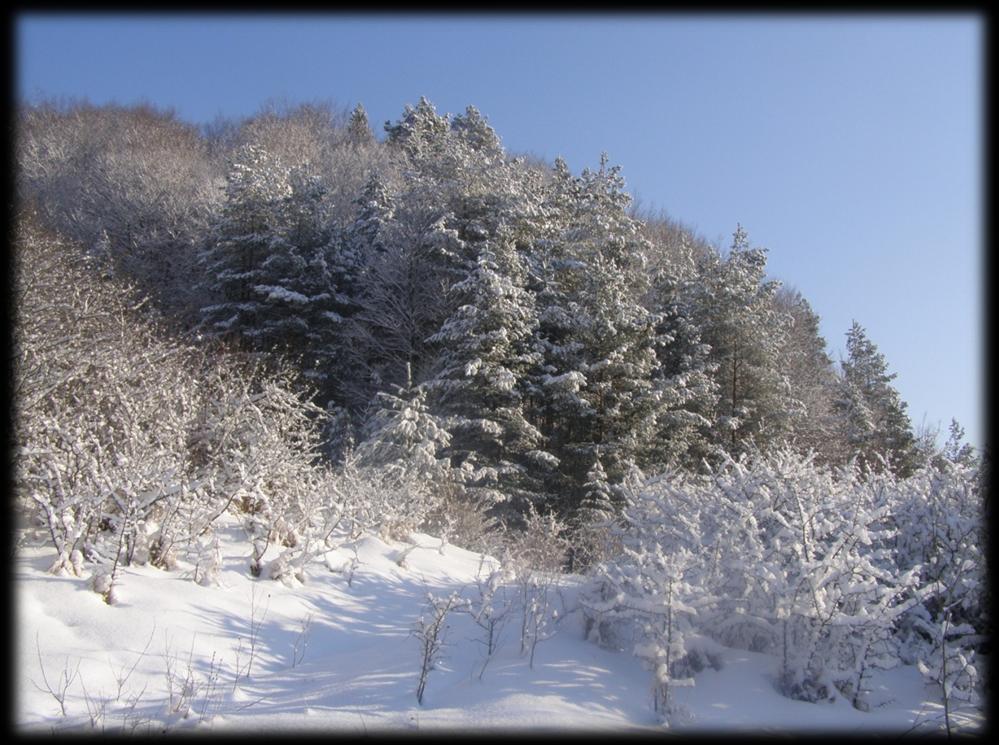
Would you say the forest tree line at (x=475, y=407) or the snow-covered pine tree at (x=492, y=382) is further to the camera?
the snow-covered pine tree at (x=492, y=382)

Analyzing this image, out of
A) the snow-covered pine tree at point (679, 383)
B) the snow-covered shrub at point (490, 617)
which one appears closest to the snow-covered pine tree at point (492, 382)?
the snow-covered pine tree at point (679, 383)

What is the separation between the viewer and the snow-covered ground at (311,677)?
4789mm

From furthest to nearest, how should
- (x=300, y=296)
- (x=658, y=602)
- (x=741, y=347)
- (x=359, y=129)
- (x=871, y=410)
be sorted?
(x=359, y=129), (x=871, y=410), (x=741, y=347), (x=300, y=296), (x=658, y=602)

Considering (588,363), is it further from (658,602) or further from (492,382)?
(658,602)

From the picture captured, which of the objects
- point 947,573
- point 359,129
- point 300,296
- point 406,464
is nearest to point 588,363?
point 406,464

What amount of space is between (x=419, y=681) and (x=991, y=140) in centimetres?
564

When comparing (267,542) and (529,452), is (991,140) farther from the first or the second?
(529,452)

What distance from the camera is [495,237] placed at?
20.6 metres

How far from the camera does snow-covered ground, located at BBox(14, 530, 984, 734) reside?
4.79m


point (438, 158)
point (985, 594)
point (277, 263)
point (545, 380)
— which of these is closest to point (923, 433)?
point (545, 380)

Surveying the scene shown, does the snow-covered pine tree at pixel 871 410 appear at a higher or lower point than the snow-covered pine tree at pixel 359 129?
lower

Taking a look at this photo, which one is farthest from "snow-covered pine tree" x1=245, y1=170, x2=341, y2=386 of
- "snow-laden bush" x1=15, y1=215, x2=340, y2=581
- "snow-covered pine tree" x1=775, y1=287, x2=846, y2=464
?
"snow-covered pine tree" x1=775, y1=287, x2=846, y2=464

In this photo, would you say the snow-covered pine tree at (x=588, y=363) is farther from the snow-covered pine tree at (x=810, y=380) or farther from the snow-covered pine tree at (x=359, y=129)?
the snow-covered pine tree at (x=359, y=129)

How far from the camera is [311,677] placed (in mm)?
5973
